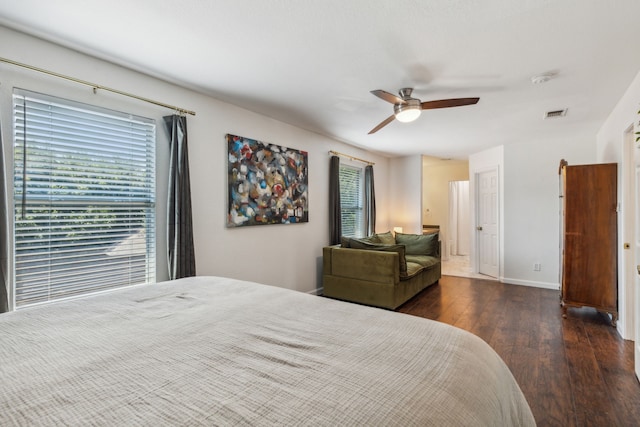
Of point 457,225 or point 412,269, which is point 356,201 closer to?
point 412,269

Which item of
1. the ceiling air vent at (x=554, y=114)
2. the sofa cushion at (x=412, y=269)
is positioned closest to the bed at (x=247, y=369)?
the sofa cushion at (x=412, y=269)

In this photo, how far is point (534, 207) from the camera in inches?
201

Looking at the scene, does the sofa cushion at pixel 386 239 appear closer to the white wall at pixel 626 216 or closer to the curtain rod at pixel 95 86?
the white wall at pixel 626 216

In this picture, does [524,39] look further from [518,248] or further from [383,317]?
[518,248]

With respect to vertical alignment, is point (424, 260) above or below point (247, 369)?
below

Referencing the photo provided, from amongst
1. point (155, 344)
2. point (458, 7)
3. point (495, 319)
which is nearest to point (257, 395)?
point (155, 344)

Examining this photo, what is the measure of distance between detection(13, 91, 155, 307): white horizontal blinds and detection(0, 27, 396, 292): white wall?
0.10 m

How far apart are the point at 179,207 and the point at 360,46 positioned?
1.95m

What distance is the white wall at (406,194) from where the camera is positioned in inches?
248

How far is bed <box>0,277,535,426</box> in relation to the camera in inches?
28.9

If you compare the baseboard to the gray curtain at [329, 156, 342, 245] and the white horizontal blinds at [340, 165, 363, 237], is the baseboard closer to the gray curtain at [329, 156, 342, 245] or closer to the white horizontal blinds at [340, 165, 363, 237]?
the white horizontal blinds at [340, 165, 363, 237]

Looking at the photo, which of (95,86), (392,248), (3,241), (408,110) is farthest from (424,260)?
(3,241)

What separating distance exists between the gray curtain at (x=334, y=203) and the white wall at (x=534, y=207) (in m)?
2.94

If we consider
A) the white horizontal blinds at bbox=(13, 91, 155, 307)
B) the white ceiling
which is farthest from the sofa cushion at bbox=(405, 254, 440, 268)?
the white horizontal blinds at bbox=(13, 91, 155, 307)
